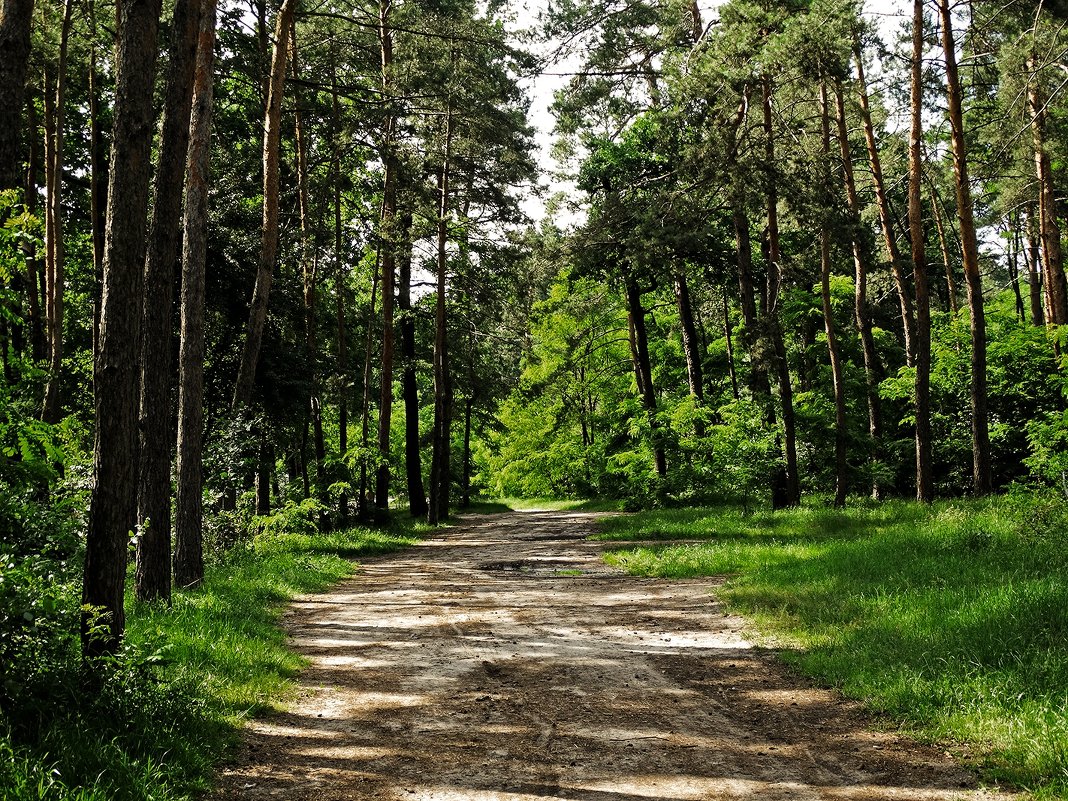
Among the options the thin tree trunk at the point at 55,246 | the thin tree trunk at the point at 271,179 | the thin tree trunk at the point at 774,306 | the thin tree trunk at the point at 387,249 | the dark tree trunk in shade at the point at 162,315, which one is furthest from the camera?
the thin tree trunk at the point at 387,249

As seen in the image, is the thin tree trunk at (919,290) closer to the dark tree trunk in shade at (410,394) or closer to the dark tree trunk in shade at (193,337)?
the dark tree trunk in shade at (193,337)

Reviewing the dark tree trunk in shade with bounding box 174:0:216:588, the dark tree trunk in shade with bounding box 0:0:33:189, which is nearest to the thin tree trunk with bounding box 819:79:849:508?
the dark tree trunk in shade with bounding box 174:0:216:588

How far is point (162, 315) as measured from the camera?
873 centimetres

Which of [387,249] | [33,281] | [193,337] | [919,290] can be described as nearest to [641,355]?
[387,249]

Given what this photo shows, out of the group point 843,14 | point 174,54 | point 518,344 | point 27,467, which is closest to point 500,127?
point 518,344

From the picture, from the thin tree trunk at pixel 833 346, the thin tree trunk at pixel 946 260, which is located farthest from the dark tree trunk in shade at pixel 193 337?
the thin tree trunk at pixel 946 260

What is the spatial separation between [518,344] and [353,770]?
21.6 metres

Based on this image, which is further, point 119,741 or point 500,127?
point 500,127

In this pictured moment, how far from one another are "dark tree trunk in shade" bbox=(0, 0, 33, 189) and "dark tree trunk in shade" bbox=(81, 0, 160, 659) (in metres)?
1.30

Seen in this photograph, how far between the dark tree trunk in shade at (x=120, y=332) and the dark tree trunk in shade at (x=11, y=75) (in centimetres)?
130

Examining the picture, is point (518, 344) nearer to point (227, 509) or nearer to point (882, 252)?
point (227, 509)

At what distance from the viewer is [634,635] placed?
8.90 meters

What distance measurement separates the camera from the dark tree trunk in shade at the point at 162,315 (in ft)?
26.9

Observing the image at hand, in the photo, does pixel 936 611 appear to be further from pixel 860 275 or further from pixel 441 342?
pixel 441 342
